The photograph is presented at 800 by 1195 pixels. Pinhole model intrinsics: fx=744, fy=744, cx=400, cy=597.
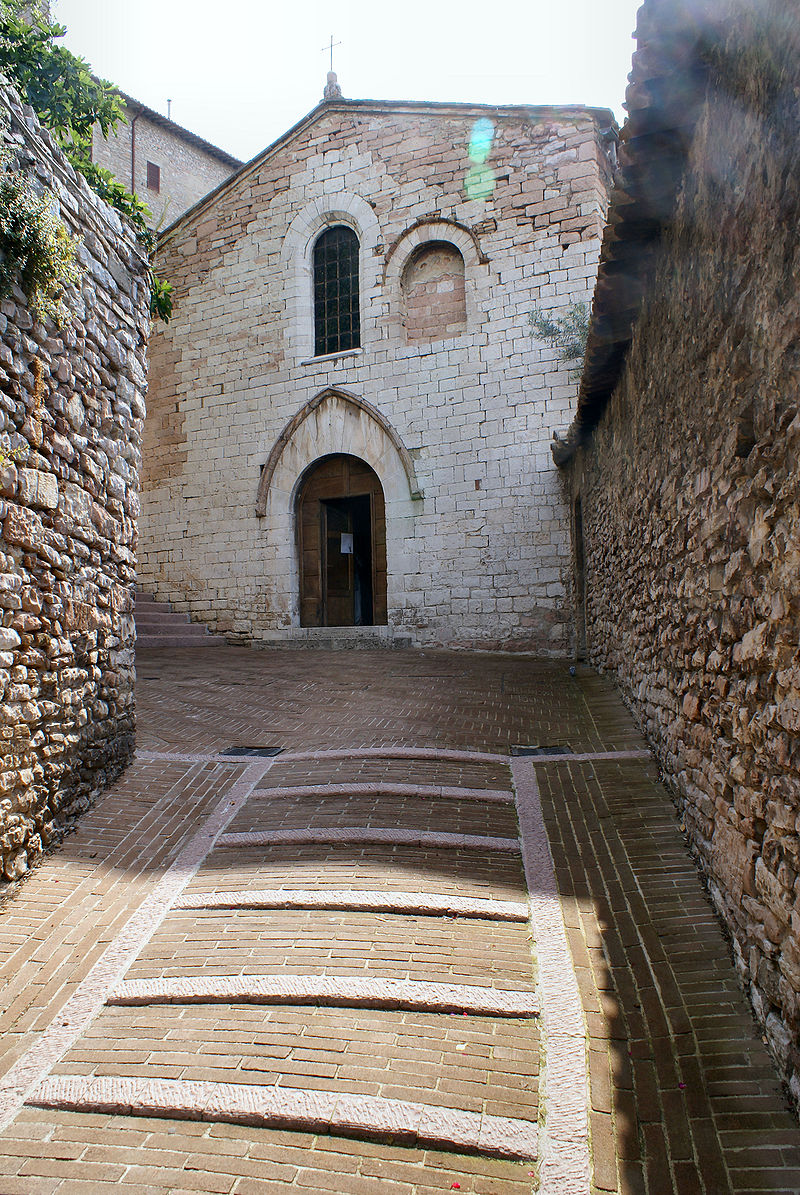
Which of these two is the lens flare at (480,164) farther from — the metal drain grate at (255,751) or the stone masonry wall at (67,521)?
the metal drain grate at (255,751)

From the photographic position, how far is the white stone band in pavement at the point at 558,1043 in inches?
90.6

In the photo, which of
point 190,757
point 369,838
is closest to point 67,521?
point 190,757

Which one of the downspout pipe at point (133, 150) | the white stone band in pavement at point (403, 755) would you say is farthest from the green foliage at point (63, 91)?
the downspout pipe at point (133, 150)

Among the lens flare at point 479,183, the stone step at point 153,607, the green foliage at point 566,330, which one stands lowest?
the stone step at point 153,607

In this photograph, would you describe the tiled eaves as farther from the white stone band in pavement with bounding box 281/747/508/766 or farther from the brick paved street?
the white stone band in pavement with bounding box 281/747/508/766

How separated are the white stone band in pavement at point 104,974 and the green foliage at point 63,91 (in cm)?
437

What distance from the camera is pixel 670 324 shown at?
412cm

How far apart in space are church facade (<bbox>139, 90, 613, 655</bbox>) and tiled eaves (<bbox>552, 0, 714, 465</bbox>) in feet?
19.2

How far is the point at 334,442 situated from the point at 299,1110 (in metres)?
10.8

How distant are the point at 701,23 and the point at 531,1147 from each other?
4.05 meters

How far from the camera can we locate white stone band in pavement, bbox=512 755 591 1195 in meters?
2.30

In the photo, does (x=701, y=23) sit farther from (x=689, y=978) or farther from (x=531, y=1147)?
(x=531, y=1147)

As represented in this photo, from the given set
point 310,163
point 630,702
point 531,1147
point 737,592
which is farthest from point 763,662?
point 310,163

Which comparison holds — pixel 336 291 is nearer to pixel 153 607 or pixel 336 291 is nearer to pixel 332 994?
pixel 153 607
